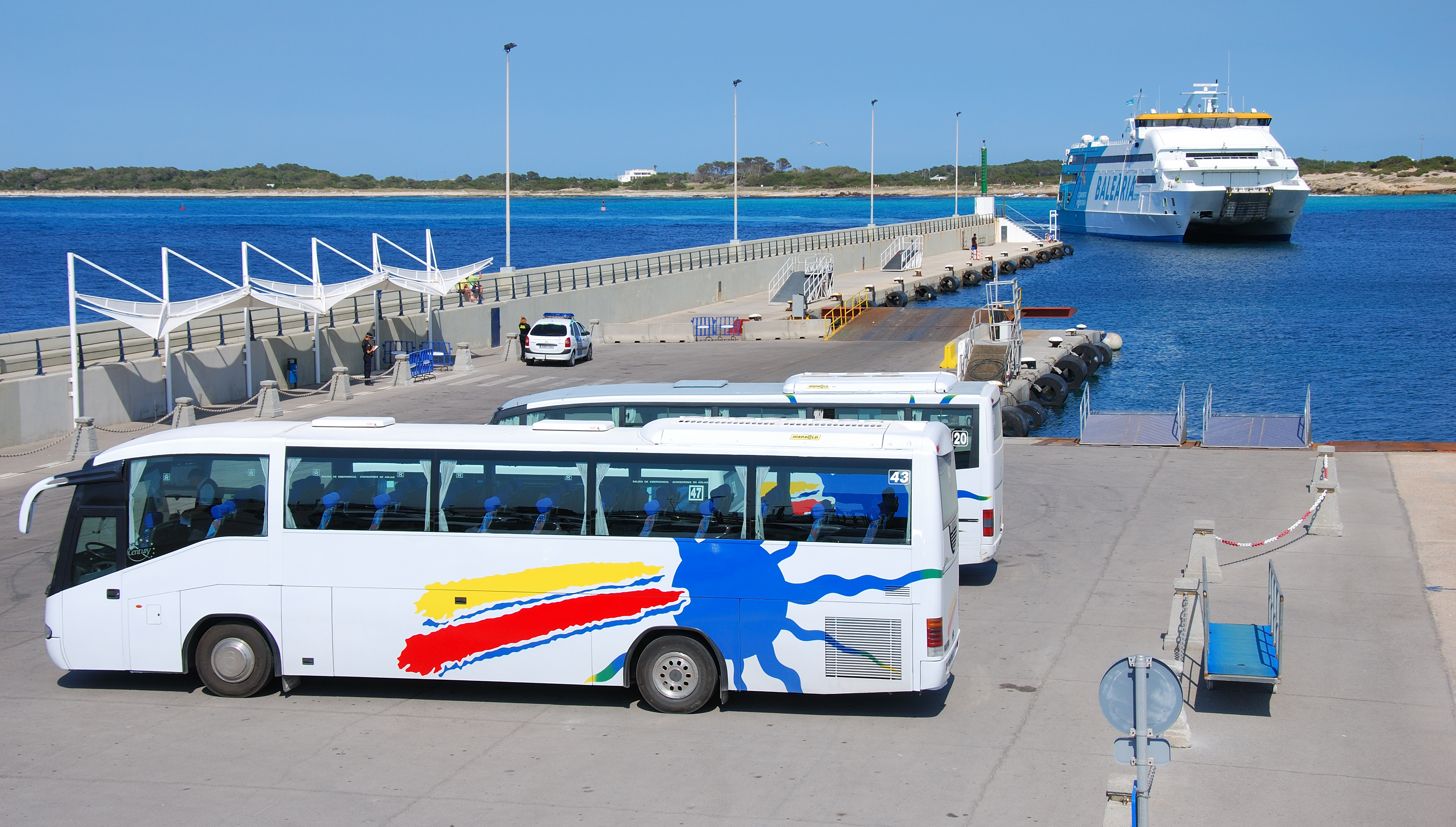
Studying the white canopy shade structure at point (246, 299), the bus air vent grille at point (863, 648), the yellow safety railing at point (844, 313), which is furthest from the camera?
the yellow safety railing at point (844, 313)

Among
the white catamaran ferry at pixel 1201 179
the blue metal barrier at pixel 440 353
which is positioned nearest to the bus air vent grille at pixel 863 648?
the blue metal barrier at pixel 440 353

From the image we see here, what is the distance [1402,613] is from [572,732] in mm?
9093

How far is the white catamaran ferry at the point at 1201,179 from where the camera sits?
104562 millimetres

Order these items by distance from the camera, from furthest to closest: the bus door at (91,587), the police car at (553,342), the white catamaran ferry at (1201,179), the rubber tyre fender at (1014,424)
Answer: the white catamaran ferry at (1201,179) < the police car at (553,342) < the rubber tyre fender at (1014,424) < the bus door at (91,587)

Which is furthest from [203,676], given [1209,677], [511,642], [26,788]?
[1209,677]

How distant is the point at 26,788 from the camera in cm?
848

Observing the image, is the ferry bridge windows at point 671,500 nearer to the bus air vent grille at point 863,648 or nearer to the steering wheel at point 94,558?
the bus air vent grille at point 863,648

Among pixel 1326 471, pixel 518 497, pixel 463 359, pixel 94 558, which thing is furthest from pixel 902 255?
pixel 94 558

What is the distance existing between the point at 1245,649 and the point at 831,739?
12.5 feet

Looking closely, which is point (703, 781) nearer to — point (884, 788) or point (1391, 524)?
point (884, 788)

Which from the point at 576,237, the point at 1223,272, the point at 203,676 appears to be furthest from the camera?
the point at 576,237

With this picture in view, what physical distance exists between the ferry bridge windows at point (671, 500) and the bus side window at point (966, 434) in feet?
15.4

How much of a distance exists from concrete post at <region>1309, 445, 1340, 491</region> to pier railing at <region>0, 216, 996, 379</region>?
23814 millimetres

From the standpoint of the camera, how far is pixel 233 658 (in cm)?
1041
